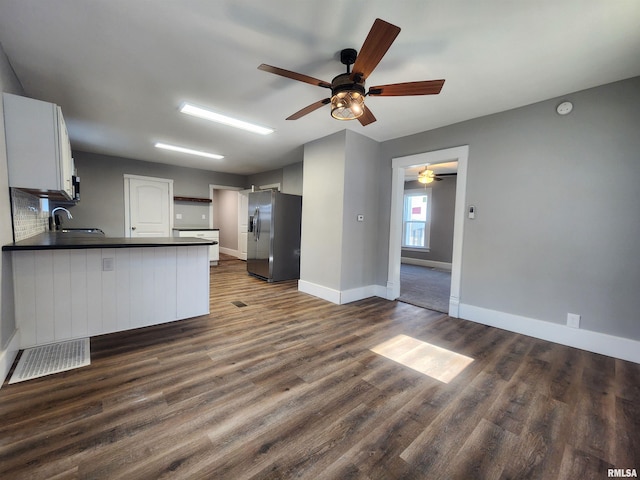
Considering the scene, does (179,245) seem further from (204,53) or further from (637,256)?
(637,256)

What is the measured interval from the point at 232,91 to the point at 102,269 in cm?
220

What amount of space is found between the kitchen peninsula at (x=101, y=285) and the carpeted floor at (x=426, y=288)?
3168 mm

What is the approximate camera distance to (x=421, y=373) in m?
2.10

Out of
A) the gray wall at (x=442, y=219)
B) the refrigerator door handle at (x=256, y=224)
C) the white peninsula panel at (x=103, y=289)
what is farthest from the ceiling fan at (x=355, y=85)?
the gray wall at (x=442, y=219)

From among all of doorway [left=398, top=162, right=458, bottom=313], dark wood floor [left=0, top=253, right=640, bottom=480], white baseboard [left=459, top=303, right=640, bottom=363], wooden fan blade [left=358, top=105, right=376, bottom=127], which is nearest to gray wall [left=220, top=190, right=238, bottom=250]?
doorway [left=398, top=162, right=458, bottom=313]

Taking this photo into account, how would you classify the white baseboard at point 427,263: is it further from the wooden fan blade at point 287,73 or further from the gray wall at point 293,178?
the wooden fan blade at point 287,73

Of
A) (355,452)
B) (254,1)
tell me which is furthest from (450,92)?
(355,452)

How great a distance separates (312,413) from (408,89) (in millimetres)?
2447

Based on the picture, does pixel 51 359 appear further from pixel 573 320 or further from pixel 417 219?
pixel 417 219

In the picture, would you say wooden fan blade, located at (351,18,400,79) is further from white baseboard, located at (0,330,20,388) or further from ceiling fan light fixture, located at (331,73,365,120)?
white baseboard, located at (0,330,20,388)

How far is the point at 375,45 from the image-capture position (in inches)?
62.1

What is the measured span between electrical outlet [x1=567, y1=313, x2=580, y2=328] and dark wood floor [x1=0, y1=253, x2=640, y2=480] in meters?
0.25

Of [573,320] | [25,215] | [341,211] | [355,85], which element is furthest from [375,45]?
[25,215]

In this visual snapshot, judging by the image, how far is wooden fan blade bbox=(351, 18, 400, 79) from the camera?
1413 millimetres
